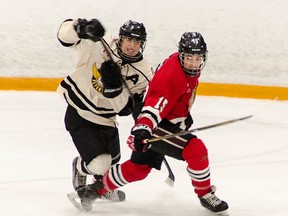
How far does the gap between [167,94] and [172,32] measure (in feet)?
10.1

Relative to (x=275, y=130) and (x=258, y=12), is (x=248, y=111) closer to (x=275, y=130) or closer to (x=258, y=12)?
(x=275, y=130)

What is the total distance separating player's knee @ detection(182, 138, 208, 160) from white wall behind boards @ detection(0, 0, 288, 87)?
110 inches

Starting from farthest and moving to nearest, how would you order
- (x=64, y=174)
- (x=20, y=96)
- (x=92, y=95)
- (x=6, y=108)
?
(x=20, y=96)
(x=6, y=108)
(x=64, y=174)
(x=92, y=95)

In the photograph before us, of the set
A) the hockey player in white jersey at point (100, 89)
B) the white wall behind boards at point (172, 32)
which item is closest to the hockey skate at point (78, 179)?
the hockey player in white jersey at point (100, 89)

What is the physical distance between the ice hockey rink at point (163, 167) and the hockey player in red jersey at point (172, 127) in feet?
0.48

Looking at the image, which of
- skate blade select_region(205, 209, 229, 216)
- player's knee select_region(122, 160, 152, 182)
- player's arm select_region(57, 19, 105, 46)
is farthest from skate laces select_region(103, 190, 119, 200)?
player's arm select_region(57, 19, 105, 46)

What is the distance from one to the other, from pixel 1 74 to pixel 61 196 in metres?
2.61

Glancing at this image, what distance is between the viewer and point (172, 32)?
585 centimetres

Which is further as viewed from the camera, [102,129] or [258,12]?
[258,12]

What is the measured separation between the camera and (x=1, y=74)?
572 centimetres

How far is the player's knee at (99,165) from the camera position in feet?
10.1

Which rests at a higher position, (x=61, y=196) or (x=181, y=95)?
(x=181, y=95)

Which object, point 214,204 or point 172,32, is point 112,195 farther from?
point 172,32


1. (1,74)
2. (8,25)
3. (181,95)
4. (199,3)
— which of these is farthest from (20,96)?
(181,95)
